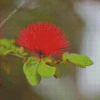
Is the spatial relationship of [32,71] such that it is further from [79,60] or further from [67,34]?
Result: [67,34]

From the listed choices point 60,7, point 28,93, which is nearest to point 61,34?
point 28,93

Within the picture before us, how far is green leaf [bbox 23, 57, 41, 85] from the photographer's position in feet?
1.70

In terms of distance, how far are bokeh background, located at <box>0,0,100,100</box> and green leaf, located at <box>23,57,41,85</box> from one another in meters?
0.47

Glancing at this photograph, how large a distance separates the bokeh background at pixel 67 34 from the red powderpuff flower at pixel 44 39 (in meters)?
0.42

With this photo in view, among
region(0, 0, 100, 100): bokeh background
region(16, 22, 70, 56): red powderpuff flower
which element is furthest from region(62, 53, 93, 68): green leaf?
region(0, 0, 100, 100): bokeh background

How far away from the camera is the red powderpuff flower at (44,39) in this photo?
574 mm

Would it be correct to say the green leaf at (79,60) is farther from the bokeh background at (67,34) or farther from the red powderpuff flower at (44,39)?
the bokeh background at (67,34)

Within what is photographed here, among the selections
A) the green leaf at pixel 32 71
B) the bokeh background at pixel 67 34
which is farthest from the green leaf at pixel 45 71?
the bokeh background at pixel 67 34

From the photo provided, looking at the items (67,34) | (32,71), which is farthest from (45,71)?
(67,34)

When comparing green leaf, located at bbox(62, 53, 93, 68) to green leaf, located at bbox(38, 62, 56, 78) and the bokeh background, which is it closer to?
→ green leaf, located at bbox(38, 62, 56, 78)

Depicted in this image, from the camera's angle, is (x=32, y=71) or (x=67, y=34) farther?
(x=67, y=34)

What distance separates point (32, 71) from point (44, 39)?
13 cm

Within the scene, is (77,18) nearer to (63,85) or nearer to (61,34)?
(63,85)

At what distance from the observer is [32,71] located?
0.54 meters
